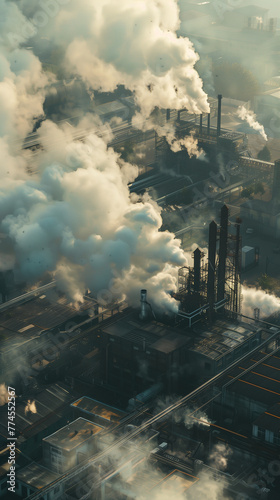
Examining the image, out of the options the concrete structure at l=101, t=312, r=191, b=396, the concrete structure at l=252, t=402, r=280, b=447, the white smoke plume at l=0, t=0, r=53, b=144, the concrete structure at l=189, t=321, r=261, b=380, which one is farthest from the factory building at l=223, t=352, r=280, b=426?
the white smoke plume at l=0, t=0, r=53, b=144

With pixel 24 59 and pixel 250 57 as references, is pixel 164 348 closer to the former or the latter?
pixel 24 59

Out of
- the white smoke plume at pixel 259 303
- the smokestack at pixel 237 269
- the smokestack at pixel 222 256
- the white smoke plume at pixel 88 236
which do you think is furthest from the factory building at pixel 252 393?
the white smoke plume at pixel 259 303

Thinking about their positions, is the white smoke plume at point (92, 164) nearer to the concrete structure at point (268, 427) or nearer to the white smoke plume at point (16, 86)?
the white smoke plume at point (16, 86)

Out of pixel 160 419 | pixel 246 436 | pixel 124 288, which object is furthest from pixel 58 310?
pixel 246 436

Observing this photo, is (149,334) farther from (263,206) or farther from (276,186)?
(276,186)

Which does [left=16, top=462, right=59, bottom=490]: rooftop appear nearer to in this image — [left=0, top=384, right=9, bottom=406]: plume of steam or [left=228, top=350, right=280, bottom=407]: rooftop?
[left=0, top=384, right=9, bottom=406]: plume of steam

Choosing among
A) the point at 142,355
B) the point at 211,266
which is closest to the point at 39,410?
the point at 142,355
